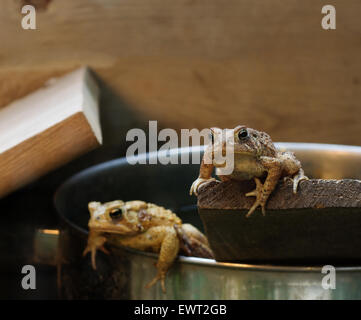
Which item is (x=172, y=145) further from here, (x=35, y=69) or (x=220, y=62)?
(x=35, y=69)

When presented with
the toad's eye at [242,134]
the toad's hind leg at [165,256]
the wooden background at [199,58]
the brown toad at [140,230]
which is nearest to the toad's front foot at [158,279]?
the toad's hind leg at [165,256]

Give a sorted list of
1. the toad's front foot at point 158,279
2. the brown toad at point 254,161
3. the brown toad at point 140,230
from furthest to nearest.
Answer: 1. the brown toad at point 140,230
2. the toad's front foot at point 158,279
3. the brown toad at point 254,161

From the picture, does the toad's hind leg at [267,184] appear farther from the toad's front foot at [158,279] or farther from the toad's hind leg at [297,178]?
the toad's front foot at [158,279]

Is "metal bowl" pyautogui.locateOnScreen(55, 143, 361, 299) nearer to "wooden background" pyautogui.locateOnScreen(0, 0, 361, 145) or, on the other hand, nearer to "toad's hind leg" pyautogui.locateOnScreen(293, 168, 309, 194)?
"toad's hind leg" pyautogui.locateOnScreen(293, 168, 309, 194)

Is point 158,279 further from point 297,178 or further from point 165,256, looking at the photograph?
point 297,178


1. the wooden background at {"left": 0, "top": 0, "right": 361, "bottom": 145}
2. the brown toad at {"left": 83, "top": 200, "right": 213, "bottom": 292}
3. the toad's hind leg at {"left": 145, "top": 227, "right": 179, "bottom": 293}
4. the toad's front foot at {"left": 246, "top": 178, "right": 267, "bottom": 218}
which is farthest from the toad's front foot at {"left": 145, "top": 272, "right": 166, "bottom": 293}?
the wooden background at {"left": 0, "top": 0, "right": 361, "bottom": 145}
